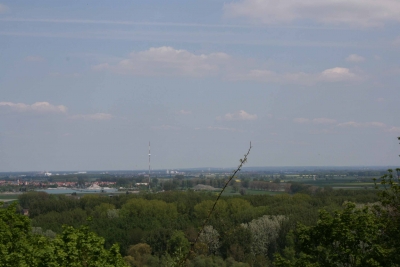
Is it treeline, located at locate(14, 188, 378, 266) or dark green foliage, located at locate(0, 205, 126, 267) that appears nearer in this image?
dark green foliage, located at locate(0, 205, 126, 267)

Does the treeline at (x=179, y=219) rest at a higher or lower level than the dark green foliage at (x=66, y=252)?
lower

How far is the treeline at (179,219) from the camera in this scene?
50.8 m

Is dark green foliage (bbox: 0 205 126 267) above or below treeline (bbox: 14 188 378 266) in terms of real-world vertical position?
above

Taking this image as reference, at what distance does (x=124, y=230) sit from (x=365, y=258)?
51.5m

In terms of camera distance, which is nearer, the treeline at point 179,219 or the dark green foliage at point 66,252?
the dark green foliage at point 66,252

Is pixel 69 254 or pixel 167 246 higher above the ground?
pixel 69 254

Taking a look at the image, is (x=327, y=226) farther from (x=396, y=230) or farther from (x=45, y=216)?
(x=45, y=216)

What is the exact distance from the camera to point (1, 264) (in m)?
16.1

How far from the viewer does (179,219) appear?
73312mm

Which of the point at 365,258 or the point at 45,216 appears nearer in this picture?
the point at 365,258

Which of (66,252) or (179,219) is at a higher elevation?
(66,252)

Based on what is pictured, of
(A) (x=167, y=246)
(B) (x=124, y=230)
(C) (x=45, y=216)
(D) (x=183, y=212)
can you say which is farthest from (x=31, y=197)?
(A) (x=167, y=246)

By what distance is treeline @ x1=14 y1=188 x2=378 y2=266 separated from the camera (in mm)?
50781

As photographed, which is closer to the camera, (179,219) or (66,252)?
(66,252)
